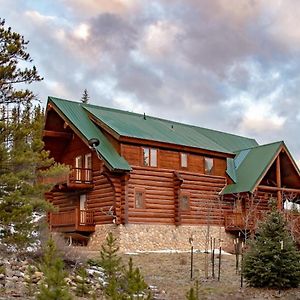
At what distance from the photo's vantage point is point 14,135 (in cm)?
1653

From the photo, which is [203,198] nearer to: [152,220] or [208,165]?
[208,165]

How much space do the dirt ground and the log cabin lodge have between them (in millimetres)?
3208

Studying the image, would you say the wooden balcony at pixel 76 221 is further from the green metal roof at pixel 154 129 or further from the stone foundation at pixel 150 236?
the green metal roof at pixel 154 129

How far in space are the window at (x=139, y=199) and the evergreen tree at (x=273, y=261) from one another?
10859 millimetres

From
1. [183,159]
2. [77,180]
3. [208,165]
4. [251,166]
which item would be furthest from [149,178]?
[251,166]

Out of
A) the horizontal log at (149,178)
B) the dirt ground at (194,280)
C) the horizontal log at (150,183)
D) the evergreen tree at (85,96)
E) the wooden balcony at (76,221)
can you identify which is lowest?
the dirt ground at (194,280)

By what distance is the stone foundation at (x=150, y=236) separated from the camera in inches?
1053

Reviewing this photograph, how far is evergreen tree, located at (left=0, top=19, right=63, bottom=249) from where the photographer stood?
1605 centimetres

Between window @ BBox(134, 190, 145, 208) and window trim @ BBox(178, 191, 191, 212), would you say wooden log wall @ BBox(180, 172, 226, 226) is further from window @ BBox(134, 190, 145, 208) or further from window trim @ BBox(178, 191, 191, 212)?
window @ BBox(134, 190, 145, 208)

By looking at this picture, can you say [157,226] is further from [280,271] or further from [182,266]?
[280,271]

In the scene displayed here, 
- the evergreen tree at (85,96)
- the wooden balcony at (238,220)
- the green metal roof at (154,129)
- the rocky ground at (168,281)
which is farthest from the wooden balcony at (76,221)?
the evergreen tree at (85,96)

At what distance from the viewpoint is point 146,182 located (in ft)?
92.1

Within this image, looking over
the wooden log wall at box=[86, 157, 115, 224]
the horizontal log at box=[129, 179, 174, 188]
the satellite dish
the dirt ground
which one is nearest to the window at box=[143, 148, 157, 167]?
the horizontal log at box=[129, 179, 174, 188]

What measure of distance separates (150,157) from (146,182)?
1314mm
